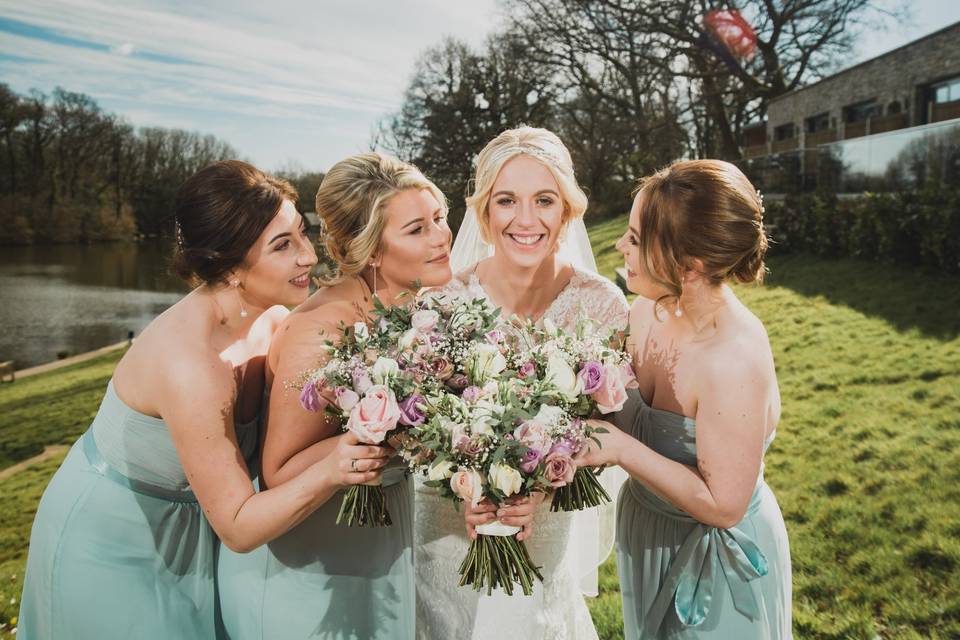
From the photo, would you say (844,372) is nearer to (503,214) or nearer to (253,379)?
(503,214)

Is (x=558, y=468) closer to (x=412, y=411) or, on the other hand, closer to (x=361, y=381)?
(x=412, y=411)

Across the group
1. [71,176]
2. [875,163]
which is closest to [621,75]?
[875,163]

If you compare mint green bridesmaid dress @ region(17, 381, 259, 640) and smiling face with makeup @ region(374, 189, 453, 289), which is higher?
smiling face with makeup @ region(374, 189, 453, 289)

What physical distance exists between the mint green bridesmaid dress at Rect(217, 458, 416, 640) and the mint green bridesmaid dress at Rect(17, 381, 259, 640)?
0.18 metres

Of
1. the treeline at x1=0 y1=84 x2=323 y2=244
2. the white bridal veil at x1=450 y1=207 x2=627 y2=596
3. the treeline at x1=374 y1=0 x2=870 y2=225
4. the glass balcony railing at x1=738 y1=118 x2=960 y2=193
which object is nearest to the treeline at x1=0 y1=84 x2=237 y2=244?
the treeline at x1=0 y1=84 x2=323 y2=244

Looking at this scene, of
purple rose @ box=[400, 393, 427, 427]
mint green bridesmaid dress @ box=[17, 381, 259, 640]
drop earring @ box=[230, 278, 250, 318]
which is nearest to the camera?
purple rose @ box=[400, 393, 427, 427]

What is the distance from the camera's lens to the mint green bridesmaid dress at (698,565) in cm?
275

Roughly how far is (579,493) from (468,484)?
652 mm

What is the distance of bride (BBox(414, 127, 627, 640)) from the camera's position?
3.61 m

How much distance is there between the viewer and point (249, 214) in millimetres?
2873

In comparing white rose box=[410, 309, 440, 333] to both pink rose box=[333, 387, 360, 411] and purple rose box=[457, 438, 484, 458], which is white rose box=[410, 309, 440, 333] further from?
purple rose box=[457, 438, 484, 458]

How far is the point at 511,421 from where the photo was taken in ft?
7.61

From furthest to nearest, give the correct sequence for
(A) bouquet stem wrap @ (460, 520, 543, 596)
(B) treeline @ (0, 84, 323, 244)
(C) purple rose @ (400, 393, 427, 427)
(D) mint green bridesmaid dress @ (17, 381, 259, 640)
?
(B) treeline @ (0, 84, 323, 244)
(D) mint green bridesmaid dress @ (17, 381, 259, 640)
(A) bouquet stem wrap @ (460, 520, 543, 596)
(C) purple rose @ (400, 393, 427, 427)

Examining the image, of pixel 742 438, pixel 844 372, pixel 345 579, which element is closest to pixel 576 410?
pixel 742 438
